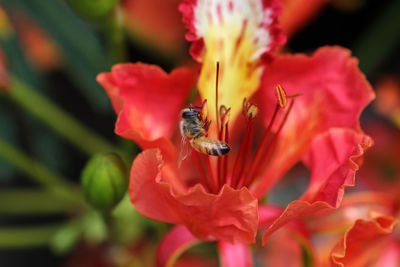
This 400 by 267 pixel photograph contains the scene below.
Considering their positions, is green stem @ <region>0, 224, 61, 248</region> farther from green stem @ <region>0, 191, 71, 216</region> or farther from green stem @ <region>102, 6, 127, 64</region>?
green stem @ <region>102, 6, 127, 64</region>

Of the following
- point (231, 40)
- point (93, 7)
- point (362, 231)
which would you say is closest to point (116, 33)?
point (93, 7)

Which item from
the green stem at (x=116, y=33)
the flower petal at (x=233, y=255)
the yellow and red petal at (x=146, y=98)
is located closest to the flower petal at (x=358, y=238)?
the flower petal at (x=233, y=255)

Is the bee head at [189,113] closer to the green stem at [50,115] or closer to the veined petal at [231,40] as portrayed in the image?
the veined petal at [231,40]

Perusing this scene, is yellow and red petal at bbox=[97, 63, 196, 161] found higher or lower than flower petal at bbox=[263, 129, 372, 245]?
higher

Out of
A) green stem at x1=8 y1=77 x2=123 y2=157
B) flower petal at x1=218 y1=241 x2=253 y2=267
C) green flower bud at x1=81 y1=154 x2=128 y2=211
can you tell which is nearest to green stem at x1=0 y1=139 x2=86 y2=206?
green stem at x1=8 y1=77 x2=123 y2=157

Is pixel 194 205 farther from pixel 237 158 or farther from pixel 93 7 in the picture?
pixel 93 7

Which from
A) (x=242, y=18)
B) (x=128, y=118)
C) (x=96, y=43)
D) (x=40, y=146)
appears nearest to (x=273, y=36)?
(x=242, y=18)
